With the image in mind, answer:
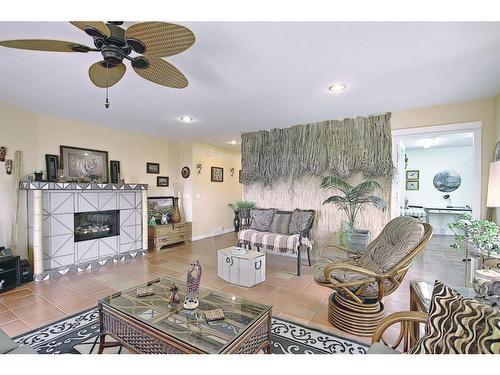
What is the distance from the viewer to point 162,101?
3.22 metres

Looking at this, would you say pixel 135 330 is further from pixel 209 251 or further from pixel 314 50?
pixel 209 251

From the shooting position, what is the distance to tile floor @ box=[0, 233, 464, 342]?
240cm

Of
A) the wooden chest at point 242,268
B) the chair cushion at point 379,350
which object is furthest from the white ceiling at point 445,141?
the chair cushion at point 379,350

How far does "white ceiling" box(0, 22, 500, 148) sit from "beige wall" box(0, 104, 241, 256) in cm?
34

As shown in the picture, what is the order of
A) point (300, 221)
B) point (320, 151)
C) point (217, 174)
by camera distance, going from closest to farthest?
point (300, 221) < point (320, 151) < point (217, 174)

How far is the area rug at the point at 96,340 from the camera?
1.86m

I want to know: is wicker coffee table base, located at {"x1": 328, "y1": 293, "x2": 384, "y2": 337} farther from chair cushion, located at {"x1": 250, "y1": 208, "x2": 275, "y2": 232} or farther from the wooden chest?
chair cushion, located at {"x1": 250, "y1": 208, "x2": 275, "y2": 232}

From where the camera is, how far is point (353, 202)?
3.79m

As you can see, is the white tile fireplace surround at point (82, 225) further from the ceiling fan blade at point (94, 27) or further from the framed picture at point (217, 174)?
the ceiling fan blade at point (94, 27)

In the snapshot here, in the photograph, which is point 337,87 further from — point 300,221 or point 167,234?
point 167,234

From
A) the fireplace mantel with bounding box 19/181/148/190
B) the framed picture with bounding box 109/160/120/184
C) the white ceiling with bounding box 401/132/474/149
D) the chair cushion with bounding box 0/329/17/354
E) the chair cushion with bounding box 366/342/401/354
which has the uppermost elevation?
the white ceiling with bounding box 401/132/474/149

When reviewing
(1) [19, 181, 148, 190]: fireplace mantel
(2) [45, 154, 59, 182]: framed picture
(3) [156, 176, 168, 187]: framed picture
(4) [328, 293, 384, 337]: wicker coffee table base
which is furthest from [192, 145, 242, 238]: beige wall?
(4) [328, 293, 384, 337]: wicker coffee table base

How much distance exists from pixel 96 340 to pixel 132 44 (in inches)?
88.3

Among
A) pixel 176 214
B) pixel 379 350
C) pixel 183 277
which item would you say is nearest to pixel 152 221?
pixel 176 214
